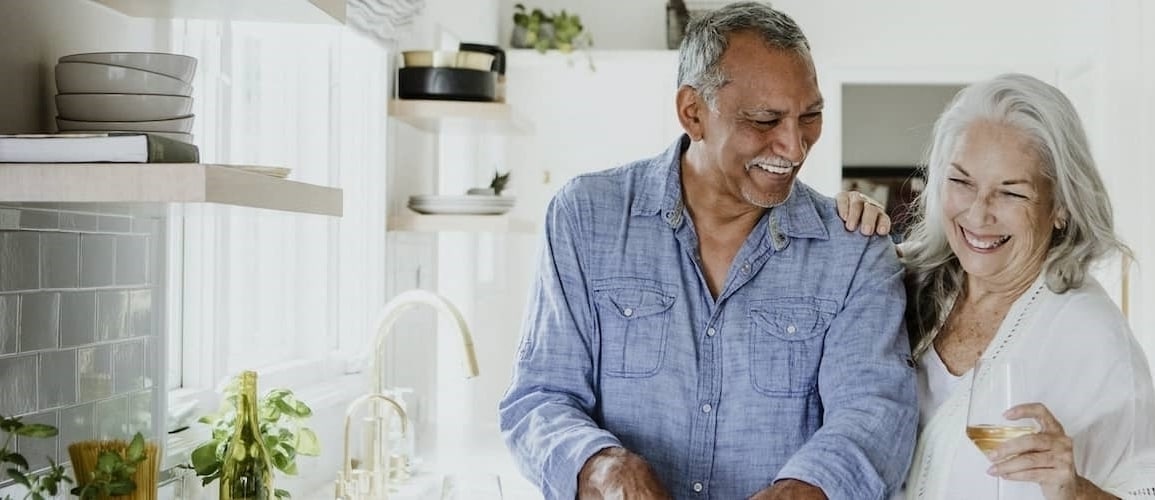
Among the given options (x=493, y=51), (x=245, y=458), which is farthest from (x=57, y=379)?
(x=493, y=51)

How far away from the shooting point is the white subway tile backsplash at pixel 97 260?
5.56ft

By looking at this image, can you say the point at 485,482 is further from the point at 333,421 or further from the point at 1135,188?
the point at 1135,188

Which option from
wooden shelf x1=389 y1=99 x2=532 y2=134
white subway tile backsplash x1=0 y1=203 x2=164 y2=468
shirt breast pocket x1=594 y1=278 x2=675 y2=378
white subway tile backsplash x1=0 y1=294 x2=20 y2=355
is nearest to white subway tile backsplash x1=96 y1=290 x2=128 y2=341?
white subway tile backsplash x1=0 y1=203 x2=164 y2=468

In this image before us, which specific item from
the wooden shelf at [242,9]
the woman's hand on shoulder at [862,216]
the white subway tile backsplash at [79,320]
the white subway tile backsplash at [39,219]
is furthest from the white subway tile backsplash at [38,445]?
the woman's hand on shoulder at [862,216]

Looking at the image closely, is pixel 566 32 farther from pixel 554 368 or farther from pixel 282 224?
pixel 554 368

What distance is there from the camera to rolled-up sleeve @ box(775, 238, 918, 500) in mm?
1772

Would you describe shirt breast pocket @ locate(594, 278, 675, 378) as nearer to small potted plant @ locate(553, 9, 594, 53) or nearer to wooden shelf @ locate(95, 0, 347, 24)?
wooden shelf @ locate(95, 0, 347, 24)

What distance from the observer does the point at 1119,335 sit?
1.84 metres

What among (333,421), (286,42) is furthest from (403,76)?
(333,421)

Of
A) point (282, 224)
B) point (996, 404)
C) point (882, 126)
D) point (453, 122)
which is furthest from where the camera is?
point (882, 126)

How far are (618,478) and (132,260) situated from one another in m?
0.75

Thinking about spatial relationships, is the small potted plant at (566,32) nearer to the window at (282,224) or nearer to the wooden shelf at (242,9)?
the window at (282,224)

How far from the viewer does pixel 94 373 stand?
1.72 m

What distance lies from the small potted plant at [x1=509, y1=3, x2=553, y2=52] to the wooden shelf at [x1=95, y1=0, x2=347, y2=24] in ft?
14.1
